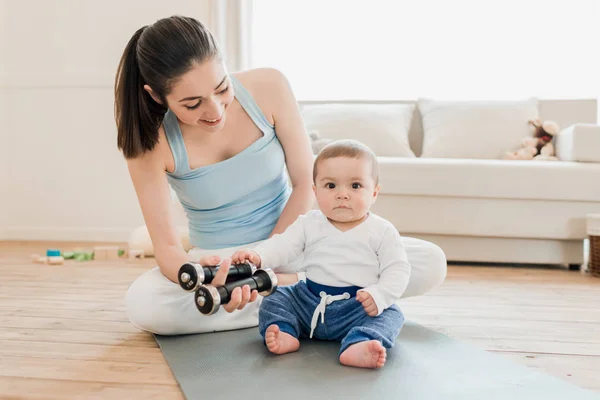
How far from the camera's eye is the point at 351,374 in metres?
1.22

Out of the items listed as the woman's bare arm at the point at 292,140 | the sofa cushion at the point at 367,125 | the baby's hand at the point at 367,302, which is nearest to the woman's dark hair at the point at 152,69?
the woman's bare arm at the point at 292,140

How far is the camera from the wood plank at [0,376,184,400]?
1.11m

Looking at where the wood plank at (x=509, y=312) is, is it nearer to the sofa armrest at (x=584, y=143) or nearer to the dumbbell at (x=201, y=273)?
the dumbbell at (x=201, y=273)

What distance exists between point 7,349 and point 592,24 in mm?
3597

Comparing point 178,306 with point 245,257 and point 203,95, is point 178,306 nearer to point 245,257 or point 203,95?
point 245,257

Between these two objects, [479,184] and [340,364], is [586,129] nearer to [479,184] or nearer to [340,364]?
[479,184]

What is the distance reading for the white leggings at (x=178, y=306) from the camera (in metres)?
1.49

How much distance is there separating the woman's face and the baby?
0.82 ft

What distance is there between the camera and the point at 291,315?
141 cm

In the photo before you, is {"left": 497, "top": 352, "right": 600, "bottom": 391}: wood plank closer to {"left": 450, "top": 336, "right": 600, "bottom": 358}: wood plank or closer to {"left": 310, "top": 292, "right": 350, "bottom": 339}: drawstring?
{"left": 450, "top": 336, "right": 600, "bottom": 358}: wood plank

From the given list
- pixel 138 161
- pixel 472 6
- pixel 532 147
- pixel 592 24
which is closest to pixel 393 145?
pixel 532 147

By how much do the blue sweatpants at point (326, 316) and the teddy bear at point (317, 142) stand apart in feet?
5.41

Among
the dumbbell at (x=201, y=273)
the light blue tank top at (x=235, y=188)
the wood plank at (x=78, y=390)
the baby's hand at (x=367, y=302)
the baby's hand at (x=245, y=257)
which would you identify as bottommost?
the wood plank at (x=78, y=390)

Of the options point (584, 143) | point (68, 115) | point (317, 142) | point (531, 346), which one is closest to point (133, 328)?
point (531, 346)
